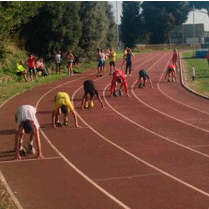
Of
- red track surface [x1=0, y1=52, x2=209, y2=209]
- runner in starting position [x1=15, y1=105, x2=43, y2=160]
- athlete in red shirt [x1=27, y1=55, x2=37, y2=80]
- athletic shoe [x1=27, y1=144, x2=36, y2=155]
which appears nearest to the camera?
red track surface [x1=0, y1=52, x2=209, y2=209]

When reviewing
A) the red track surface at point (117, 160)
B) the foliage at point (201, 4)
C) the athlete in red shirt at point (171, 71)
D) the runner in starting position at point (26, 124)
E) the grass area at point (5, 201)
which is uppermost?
the foliage at point (201, 4)

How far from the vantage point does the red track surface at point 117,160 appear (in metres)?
8.38

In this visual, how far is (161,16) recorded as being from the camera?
291ft

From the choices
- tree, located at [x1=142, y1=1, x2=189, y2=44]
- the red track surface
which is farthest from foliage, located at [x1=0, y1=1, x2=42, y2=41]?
tree, located at [x1=142, y1=1, x2=189, y2=44]

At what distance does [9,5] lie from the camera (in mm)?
27641

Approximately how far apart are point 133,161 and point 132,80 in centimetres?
1651

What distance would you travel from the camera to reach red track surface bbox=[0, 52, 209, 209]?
838cm

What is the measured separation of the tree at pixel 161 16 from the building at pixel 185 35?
3.82 metres

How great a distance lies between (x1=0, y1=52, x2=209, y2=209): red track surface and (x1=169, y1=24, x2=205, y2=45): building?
79275 millimetres

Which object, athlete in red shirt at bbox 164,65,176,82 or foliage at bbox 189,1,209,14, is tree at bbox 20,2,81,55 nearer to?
athlete in red shirt at bbox 164,65,176,82

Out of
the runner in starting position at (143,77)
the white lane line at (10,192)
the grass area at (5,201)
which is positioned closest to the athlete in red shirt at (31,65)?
the runner in starting position at (143,77)

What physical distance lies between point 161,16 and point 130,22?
18.6 feet

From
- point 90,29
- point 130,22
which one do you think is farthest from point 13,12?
point 130,22

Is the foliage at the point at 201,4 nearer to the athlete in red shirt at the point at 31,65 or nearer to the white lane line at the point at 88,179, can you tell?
the athlete in red shirt at the point at 31,65
